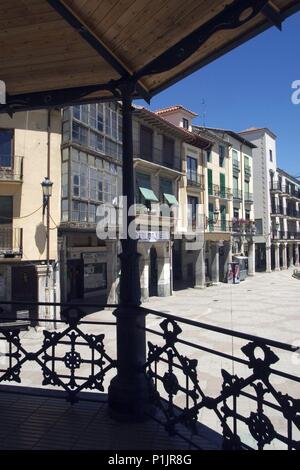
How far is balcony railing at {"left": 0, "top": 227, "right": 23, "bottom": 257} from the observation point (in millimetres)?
15255

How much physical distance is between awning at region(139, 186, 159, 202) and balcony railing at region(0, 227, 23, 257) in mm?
8970

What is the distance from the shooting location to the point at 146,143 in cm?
2347

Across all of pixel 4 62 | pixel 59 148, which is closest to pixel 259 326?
pixel 59 148

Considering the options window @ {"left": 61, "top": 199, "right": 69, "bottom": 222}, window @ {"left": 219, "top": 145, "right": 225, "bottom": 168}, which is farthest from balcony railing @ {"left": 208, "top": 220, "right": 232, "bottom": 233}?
window @ {"left": 61, "top": 199, "right": 69, "bottom": 222}

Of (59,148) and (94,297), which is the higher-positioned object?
(59,148)

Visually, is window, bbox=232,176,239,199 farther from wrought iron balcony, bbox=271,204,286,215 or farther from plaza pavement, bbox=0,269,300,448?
wrought iron balcony, bbox=271,204,286,215

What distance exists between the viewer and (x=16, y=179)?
15477 millimetres

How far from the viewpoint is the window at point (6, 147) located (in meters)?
15.6

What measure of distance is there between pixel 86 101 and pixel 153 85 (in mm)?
908

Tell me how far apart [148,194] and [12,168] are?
373 inches

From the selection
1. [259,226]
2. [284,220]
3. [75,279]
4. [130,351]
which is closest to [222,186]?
[259,226]

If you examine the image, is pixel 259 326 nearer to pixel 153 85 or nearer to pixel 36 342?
pixel 36 342

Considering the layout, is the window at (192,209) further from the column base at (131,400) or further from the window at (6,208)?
the column base at (131,400)

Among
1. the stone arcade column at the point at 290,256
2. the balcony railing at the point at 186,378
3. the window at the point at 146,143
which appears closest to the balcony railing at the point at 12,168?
the window at the point at 146,143
